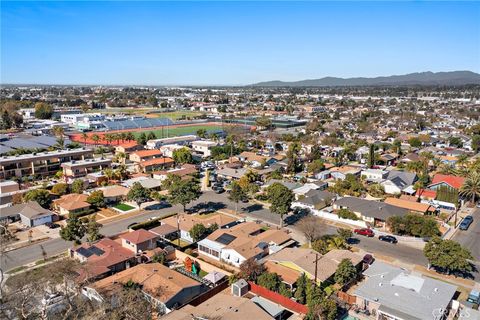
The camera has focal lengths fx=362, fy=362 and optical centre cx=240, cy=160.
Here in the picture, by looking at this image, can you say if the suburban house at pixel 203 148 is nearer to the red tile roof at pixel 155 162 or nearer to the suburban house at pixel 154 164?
the red tile roof at pixel 155 162

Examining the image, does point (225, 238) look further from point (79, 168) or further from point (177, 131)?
point (177, 131)

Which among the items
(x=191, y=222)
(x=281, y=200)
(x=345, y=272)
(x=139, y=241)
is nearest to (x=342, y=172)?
(x=281, y=200)

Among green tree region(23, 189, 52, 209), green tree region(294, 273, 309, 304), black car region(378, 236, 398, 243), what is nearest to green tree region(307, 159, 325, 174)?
black car region(378, 236, 398, 243)

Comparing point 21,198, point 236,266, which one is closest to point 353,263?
point 236,266

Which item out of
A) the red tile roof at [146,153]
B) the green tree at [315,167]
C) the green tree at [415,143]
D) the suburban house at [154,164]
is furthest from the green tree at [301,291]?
the green tree at [415,143]

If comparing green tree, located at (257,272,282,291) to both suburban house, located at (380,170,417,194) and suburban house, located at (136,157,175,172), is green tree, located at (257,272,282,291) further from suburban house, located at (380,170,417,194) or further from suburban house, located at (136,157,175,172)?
suburban house, located at (136,157,175,172)
